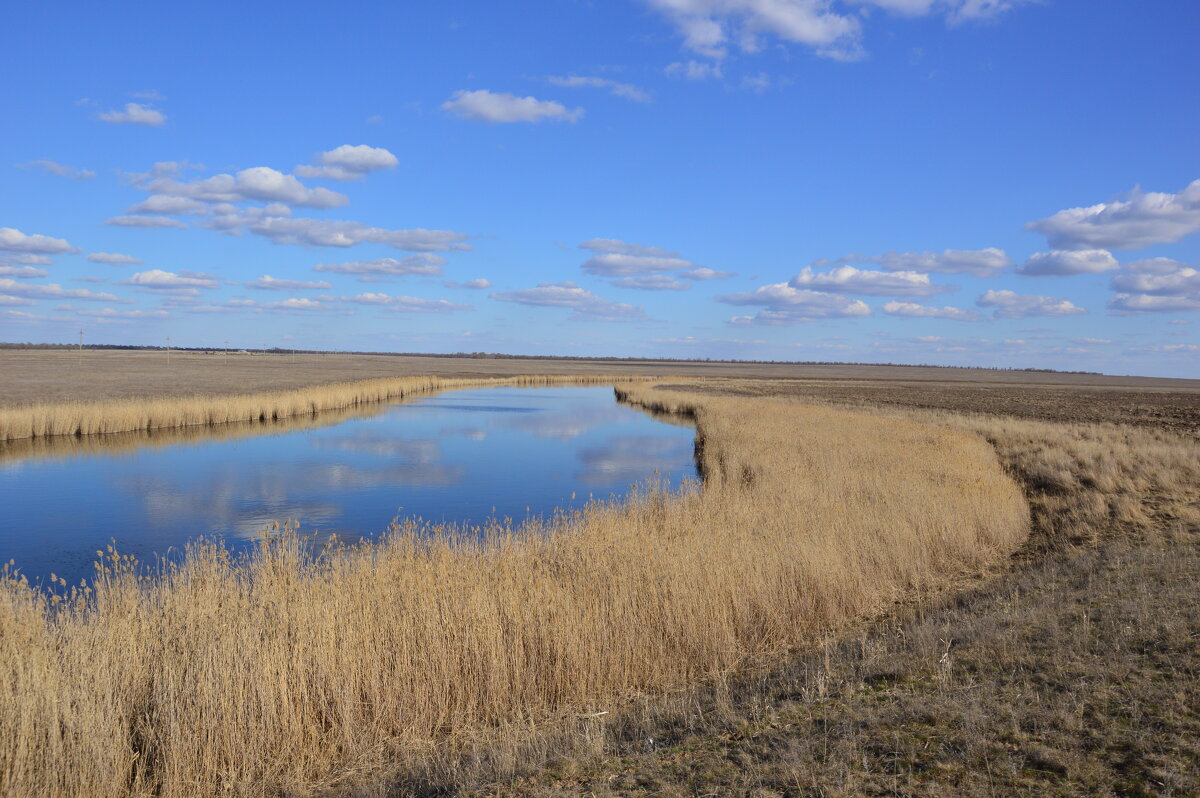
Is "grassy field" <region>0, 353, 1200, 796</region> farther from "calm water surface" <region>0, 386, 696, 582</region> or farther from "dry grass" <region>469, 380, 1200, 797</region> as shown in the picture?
"calm water surface" <region>0, 386, 696, 582</region>

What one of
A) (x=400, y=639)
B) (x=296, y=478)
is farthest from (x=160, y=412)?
(x=400, y=639)

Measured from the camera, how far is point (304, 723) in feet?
20.8

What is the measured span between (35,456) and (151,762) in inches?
931

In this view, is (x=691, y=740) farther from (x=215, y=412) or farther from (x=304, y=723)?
(x=215, y=412)

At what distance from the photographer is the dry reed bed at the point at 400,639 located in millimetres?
5688

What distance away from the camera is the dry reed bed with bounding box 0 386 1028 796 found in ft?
18.7

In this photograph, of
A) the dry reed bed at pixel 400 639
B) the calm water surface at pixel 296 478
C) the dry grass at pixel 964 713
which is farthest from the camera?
the calm water surface at pixel 296 478

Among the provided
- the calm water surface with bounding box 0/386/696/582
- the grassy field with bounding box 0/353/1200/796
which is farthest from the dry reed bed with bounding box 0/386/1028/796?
the calm water surface with bounding box 0/386/696/582

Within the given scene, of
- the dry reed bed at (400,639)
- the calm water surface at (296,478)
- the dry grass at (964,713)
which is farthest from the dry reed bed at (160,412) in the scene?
the dry grass at (964,713)

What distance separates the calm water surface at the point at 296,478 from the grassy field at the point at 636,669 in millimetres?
5955

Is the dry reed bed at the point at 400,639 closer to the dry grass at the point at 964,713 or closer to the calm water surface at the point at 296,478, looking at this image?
the dry grass at the point at 964,713

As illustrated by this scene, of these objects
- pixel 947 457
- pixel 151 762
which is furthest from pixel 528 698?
pixel 947 457

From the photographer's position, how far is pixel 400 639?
732 centimetres

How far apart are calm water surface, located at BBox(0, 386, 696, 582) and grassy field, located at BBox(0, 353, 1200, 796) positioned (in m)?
5.95
